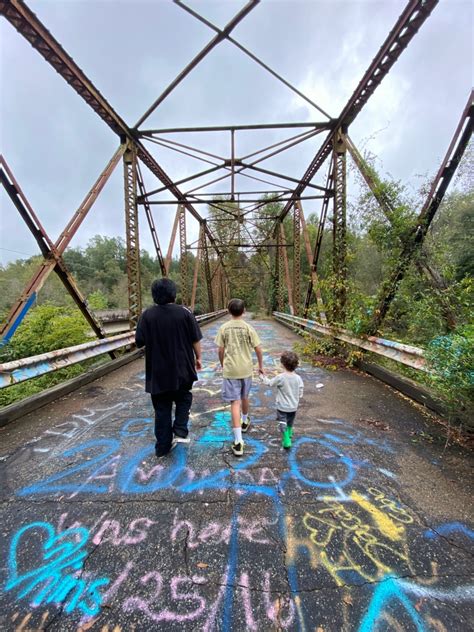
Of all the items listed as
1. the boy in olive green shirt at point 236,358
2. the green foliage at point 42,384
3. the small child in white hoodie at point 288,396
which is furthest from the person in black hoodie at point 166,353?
the green foliage at point 42,384

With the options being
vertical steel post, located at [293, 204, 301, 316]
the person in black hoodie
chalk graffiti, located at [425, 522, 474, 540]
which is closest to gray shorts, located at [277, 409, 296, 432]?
the person in black hoodie

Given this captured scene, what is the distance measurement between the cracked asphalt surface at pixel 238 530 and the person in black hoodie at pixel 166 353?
382 mm

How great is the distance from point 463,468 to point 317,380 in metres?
2.57

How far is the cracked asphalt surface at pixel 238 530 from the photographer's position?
138 centimetres

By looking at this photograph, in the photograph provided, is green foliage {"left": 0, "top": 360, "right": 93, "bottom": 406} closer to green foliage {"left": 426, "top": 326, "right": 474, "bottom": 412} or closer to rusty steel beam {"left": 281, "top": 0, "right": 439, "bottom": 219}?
green foliage {"left": 426, "top": 326, "right": 474, "bottom": 412}

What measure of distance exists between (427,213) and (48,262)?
6015 millimetres

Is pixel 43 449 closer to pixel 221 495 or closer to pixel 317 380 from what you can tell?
pixel 221 495

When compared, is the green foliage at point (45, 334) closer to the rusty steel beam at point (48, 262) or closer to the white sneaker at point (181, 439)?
the rusty steel beam at point (48, 262)

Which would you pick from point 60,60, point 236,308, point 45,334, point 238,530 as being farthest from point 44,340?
point 238,530

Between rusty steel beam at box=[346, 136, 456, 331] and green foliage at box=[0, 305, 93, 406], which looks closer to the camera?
rusty steel beam at box=[346, 136, 456, 331]

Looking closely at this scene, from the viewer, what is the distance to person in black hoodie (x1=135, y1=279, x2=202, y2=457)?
2641 mm

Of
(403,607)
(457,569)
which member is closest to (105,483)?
(403,607)

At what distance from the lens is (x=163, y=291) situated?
2.78 metres

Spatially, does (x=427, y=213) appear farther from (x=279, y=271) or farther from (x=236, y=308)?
(x=279, y=271)
